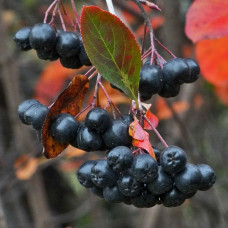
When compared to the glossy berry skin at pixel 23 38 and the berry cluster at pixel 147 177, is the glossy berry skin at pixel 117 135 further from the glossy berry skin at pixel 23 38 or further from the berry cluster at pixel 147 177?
the glossy berry skin at pixel 23 38

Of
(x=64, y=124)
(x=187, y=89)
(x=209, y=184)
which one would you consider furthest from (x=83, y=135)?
(x=187, y=89)

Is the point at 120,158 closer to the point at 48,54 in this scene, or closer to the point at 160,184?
the point at 160,184

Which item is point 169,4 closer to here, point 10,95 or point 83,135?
point 10,95

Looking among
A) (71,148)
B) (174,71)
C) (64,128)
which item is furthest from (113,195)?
(71,148)

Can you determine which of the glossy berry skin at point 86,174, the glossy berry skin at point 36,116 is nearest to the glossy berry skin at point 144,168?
the glossy berry skin at point 86,174

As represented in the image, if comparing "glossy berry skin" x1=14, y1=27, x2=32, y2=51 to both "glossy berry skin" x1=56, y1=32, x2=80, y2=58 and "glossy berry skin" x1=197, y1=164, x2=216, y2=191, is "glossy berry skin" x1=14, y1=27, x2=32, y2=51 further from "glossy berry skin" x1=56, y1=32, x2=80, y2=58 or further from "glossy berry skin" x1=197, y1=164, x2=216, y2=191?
"glossy berry skin" x1=197, y1=164, x2=216, y2=191

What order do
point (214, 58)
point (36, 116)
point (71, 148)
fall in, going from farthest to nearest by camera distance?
1. point (71, 148)
2. point (214, 58)
3. point (36, 116)
